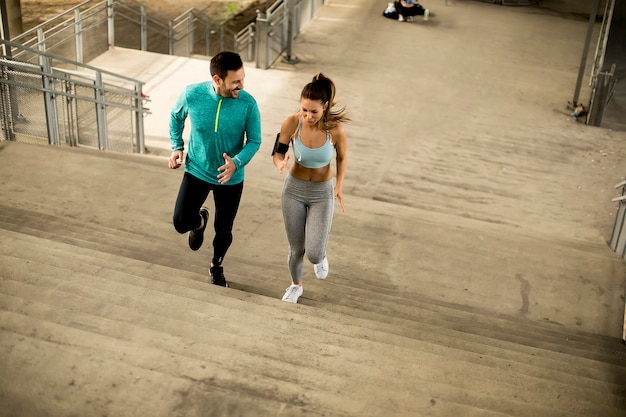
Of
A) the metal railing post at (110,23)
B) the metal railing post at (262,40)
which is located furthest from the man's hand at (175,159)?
the metal railing post at (110,23)

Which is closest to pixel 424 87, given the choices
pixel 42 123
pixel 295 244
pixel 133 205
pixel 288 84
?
pixel 288 84

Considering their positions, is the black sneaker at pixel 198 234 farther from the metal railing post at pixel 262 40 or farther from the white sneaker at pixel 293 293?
the metal railing post at pixel 262 40

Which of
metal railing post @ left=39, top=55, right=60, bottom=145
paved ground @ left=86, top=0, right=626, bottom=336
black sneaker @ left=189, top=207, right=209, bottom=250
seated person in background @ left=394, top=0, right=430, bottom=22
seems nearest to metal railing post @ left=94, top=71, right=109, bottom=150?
metal railing post @ left=39, top=55, right=60, bottom=145

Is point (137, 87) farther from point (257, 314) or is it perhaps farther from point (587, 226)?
point (257, 314)

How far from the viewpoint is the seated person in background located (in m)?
16.7

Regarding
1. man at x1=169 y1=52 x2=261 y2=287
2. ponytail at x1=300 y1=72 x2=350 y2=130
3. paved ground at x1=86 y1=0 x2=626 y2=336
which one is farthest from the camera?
paved ground at x1=86 y1=0 x2=626 y2=336

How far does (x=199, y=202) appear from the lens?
16.3ft

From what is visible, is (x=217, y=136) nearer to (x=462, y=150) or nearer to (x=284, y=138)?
(x=284, y=138)

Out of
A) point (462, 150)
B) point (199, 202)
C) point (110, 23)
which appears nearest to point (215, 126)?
point (199, 202)

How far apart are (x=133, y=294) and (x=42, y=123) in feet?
17.3

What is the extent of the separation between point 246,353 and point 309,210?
1.21 metres

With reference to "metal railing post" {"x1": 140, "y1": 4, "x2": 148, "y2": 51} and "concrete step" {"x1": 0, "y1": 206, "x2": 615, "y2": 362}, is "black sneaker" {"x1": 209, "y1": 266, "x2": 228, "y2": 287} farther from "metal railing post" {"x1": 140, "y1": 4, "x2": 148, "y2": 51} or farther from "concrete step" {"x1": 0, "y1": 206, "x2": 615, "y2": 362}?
"metal railing post" {"x1": 140, "y1": 4, "x2": 148, "y2": 51}

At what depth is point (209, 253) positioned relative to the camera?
6168 mm

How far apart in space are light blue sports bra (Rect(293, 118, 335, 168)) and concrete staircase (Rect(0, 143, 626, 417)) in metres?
0.84
